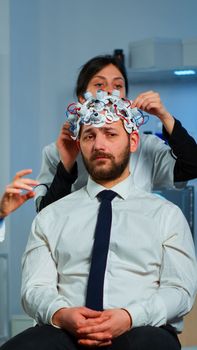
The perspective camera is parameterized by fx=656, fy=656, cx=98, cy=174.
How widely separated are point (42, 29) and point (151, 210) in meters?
2.44

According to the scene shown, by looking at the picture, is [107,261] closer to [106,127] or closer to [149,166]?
[106,127]

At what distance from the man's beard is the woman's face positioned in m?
0.37

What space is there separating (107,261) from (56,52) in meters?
2.49

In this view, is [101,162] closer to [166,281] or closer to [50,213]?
[50,213]

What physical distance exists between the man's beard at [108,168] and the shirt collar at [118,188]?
25mm

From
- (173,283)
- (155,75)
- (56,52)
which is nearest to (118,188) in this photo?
(173,283)

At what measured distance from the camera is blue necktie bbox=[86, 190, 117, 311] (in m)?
1.98

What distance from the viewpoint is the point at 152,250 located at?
2.05 meters

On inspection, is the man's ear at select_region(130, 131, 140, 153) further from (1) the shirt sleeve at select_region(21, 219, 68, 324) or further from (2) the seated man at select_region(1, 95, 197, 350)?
(1) the shirt sleeve at select_region(21, 219, 68, 324)

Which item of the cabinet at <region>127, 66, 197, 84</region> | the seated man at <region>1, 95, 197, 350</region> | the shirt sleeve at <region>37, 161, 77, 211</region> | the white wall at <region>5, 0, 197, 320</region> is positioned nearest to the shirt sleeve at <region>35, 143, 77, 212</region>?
the shirt sleeve at <region>37, 161, 77, 211</region>

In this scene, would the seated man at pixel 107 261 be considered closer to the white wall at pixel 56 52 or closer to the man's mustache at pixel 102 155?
the man's mustache at pixel 102 155

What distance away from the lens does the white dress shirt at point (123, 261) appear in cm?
199

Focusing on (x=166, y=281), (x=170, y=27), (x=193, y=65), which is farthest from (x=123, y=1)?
(x=166, y=281)

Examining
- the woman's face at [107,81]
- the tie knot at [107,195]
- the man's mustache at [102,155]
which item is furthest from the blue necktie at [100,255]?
the woman's face at [107,81]
